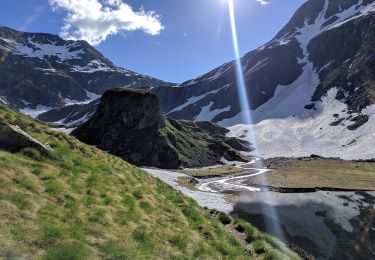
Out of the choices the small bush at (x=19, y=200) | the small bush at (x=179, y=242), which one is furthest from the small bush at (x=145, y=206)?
the small bush at (x=19, y=200)

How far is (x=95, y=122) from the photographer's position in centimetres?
11806

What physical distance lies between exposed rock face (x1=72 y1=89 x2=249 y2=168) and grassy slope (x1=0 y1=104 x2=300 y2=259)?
81.7m

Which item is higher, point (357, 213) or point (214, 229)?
point (357, 213)

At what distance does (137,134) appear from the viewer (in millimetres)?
111062

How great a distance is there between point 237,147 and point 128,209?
16120 cm

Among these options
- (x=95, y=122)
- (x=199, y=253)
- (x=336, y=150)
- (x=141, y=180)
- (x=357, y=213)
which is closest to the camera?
(x=199, y=253)

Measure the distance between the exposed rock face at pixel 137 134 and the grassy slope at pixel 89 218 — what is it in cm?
8170

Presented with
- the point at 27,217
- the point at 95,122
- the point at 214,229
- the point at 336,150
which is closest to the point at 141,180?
the point at 214,229

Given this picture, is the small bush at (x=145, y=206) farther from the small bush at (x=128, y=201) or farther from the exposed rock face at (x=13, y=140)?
the exposed rock face at (x=13, y=140)

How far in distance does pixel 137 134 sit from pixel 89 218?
315 feet

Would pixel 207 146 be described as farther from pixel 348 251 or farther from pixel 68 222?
pixel 68 222

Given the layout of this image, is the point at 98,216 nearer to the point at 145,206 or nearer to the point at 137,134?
the point at 145,206

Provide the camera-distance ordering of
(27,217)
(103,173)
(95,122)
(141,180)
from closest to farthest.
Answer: (27,217) < (103,173) < (141,180) < (95,122)

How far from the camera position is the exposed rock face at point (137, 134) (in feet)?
352
